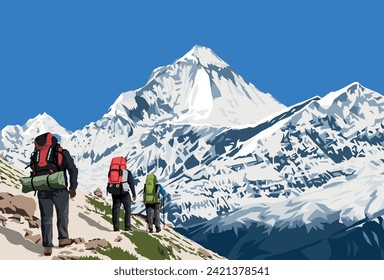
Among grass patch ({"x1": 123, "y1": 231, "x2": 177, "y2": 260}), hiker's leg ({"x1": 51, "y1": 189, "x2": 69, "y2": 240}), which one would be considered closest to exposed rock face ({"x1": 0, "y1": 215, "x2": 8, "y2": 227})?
hiker's leg ({"x1": 51, "y1": 189, "x2": 69, "y2": 240})

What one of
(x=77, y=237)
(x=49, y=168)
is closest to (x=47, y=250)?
(x=49, y=168)

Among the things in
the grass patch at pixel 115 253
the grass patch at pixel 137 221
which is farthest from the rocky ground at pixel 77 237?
the grass patch at pixel 137 221

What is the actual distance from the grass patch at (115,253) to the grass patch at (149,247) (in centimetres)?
176

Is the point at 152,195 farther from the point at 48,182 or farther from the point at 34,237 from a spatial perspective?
the point at 48,182

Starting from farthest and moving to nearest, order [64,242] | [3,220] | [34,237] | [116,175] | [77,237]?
[116,175] < [77,237] < [3,220] < [34,237] < [64,242]

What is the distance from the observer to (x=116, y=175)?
78.0ft

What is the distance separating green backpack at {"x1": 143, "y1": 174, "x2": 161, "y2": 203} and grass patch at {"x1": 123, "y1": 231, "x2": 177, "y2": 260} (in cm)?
143

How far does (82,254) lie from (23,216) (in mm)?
4155

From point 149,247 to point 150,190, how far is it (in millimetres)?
2673

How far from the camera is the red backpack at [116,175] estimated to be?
23.7 metres

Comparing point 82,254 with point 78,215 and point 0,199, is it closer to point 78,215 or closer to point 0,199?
point 0,199

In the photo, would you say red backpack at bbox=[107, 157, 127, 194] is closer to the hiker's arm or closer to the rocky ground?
the rocky ground

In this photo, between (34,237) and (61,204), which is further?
(34,237)
